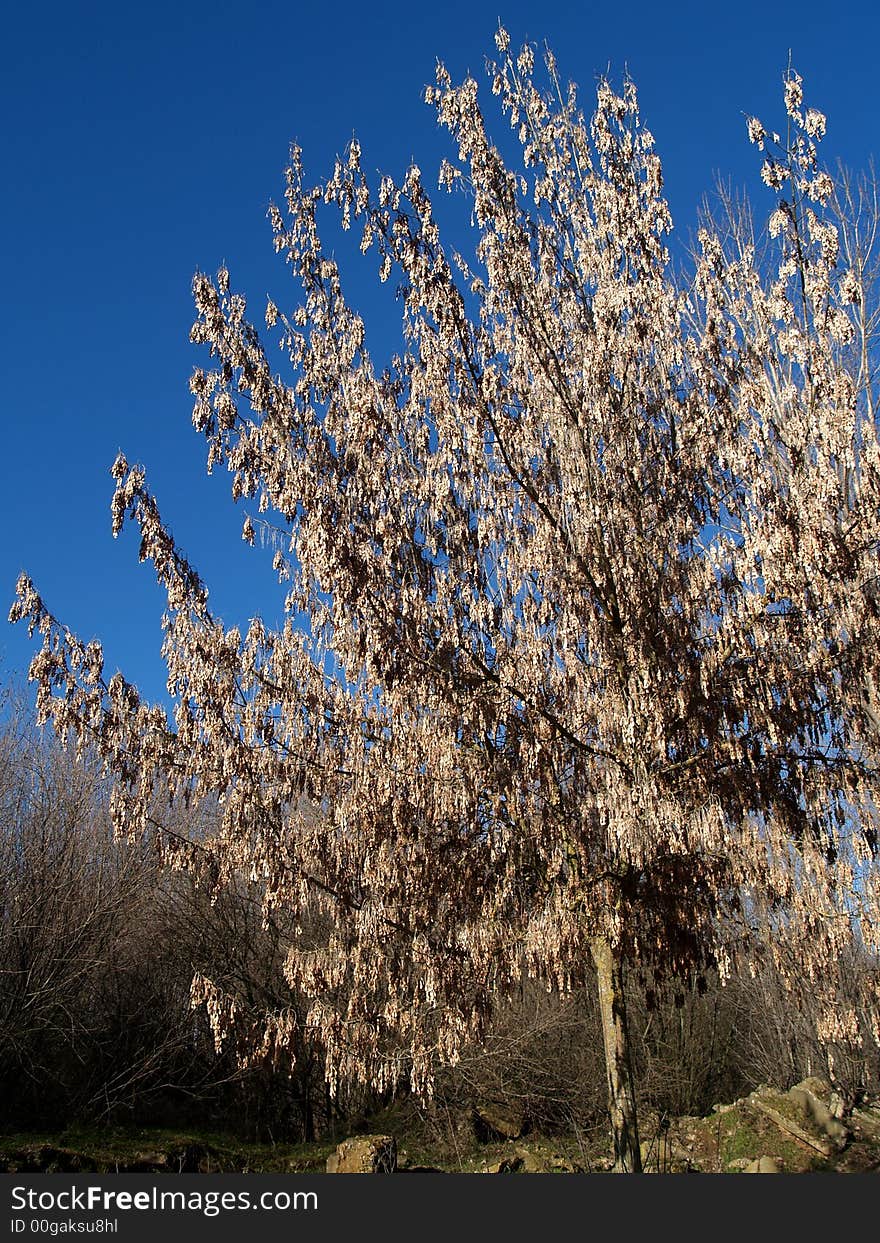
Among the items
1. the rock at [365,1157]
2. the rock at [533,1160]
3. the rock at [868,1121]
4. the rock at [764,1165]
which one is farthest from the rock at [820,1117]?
the rock at [365,1157]

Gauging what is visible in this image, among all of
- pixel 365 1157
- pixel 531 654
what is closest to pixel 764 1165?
pixel 365 1157

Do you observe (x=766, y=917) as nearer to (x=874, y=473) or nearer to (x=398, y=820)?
(x=398, y=820)

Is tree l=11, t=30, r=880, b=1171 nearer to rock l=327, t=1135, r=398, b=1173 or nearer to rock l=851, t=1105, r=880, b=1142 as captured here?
rock l=327, t=1135, r=398, b=1173

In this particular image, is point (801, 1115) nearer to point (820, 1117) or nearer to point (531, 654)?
point (820, 1117)

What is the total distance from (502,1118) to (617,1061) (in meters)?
12.2

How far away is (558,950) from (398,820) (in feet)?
4.38

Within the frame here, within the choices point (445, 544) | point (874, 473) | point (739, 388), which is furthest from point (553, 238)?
point (874, 473)

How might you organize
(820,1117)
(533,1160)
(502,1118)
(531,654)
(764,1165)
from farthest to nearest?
(502,1118), (533,1160), (820,1117), (764,1165), (531,654)

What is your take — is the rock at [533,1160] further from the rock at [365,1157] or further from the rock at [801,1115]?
the rock at [801,1115]

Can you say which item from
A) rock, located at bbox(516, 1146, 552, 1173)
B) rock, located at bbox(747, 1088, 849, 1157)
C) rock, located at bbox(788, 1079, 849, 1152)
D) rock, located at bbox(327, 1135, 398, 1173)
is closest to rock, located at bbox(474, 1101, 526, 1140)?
rock, located at bbox(516, 1146, 552, 1173)

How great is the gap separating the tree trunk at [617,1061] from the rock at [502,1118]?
1171 cm

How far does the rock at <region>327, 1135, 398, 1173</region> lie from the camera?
12.3 metres

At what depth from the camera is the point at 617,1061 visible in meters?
6.52

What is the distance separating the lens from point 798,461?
5.31 meters
